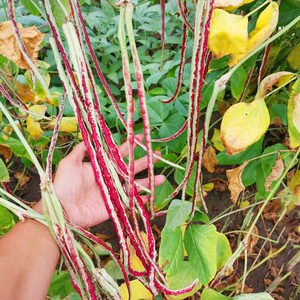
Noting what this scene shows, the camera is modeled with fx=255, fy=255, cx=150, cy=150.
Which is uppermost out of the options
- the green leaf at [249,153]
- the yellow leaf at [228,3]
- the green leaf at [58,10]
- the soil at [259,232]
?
the yellow leaf at [228,3]

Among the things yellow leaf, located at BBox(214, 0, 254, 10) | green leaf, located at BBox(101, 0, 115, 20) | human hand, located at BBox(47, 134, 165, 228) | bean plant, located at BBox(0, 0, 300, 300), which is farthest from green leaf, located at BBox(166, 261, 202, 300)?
green leaf, located at BBox(101, 0, 115, 20)

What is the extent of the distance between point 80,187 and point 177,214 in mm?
320

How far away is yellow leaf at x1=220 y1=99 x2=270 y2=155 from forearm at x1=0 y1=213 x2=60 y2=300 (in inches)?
18.2

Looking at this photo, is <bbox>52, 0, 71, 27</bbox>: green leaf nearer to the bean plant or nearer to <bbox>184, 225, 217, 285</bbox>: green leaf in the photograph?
the bean plant

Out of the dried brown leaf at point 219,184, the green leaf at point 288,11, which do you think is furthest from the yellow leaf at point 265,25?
the dried brown leaf at point 219,184

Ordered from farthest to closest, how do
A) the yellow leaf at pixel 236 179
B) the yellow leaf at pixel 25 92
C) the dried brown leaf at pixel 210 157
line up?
the dried brown leaf at pixel 210 157 < the yellow leaf at pixel 25 92 < the yellow leaf at pixel 236 179

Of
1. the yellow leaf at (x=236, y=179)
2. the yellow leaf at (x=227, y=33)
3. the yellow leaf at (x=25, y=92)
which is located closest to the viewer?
the yellow leaf at (x=227, y=33)

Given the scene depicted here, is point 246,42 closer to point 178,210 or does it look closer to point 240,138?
point 240,138

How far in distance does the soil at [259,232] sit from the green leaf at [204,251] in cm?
44

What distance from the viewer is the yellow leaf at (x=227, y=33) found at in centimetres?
33

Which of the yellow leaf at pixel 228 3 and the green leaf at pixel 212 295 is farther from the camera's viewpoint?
the green leaf at pixel 212 295

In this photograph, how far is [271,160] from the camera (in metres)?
0.65

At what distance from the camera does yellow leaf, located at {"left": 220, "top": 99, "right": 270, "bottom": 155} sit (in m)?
Result: 0.40

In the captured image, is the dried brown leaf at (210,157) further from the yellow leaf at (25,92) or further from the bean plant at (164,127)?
the yellow leaf at (25,92)
